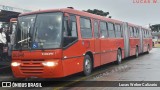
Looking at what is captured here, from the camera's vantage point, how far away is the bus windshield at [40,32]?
37.3 ft

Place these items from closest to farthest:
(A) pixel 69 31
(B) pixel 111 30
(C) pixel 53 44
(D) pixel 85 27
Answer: (C) pixel 53 44, (A) pixel 69 31, (D) pixel 85 27, (B) pixel 111 30

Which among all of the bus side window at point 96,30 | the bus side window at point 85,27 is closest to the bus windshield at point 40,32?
the bus side window at point 85,27

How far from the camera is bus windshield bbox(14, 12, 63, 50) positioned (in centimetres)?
1136

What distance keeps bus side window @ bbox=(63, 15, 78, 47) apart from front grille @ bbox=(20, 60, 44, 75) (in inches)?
41.4

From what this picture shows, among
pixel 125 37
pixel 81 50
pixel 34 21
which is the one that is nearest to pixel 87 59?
pixel 81 50

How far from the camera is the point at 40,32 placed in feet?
38.1

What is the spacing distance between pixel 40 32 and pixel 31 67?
1194mm

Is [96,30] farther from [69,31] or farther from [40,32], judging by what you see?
[40,32]

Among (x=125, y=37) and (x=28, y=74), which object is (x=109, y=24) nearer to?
(x=125, y=37)

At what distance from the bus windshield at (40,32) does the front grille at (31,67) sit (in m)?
0.46

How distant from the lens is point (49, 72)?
1116cm

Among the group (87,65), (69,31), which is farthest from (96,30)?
(69,31)

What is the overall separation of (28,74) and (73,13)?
9.32ft

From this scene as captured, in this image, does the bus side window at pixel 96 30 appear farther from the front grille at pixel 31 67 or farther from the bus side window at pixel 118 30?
the front grille at pixel 31 67
